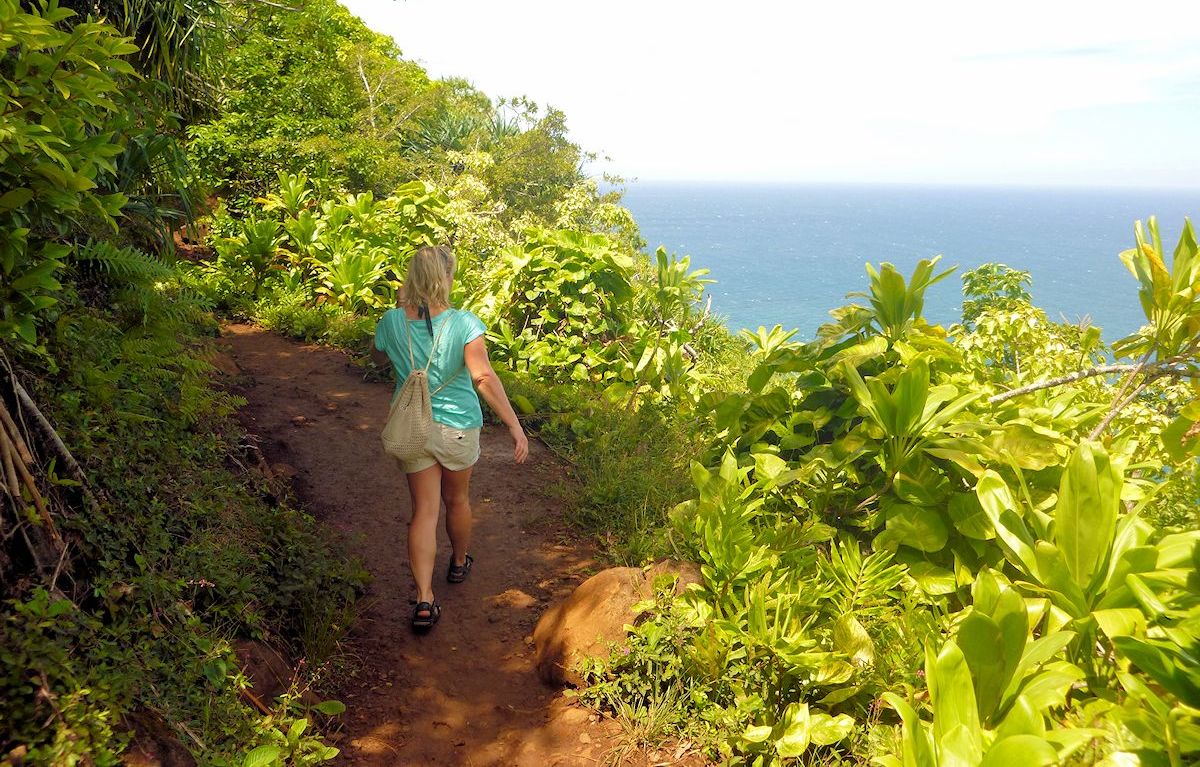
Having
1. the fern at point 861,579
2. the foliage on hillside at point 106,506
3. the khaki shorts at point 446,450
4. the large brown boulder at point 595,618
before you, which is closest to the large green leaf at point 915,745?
the fern at point 861,579

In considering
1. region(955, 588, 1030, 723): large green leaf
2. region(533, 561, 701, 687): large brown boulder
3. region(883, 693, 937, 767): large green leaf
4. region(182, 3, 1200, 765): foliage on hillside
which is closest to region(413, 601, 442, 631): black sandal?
region(533, 561, 701, 687): large brown boulder

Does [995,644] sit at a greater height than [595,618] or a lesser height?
greater

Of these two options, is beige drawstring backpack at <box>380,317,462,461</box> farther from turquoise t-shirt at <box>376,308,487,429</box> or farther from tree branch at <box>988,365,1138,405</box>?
tree branch at <box>988,365,1138,405</box>

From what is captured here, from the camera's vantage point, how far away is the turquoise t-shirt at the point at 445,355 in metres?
4.03

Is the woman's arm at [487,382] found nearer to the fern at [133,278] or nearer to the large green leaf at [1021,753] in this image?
the fern at [133,278]

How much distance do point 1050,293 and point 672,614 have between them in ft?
252

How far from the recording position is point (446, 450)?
13.3 feet

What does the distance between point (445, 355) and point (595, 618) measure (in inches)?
58.8

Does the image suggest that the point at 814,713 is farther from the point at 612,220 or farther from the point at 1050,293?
the point at 1050,293

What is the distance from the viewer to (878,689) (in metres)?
3.01

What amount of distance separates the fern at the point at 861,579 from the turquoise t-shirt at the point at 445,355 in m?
1.88

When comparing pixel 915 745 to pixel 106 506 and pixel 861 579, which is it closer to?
pixel 861 579

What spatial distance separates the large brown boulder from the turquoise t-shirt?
1061 mm

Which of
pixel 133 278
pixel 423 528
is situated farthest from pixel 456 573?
pixel 133 278
